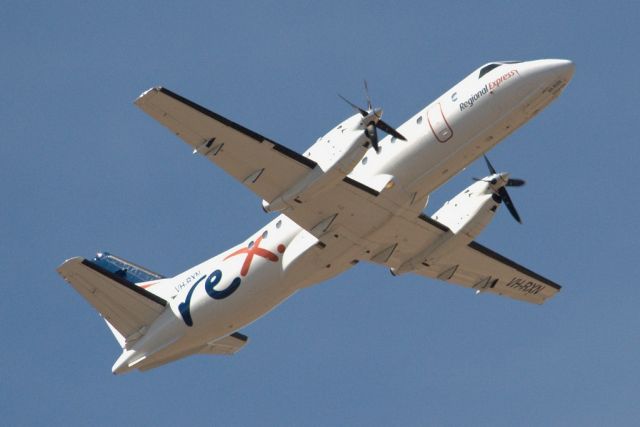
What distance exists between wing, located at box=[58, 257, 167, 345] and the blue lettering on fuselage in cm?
87

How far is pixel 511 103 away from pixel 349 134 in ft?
15.7

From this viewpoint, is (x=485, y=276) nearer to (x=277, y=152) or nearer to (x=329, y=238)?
(x=329, y=238)

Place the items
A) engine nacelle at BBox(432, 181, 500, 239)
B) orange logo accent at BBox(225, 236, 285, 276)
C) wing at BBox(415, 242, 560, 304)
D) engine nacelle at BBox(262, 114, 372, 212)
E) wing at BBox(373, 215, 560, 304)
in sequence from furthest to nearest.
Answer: wing at BBox(415, 242, 560, 304) → wing at BBox(373, 215, 560, 304) → engine nacelle at BBox(432, 181, 500, 239) → orange logo accent at BBox(225, 236, 285, 276) → engine nacelle at BBox(262, 114, 372, 212)

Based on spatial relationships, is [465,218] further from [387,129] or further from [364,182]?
[387,129]

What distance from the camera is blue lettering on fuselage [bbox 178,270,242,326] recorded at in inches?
1307

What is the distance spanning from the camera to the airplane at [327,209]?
99.0 feet

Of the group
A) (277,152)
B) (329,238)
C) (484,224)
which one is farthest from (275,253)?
(484,224)

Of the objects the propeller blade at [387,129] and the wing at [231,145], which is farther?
the propeller blade at [387,129]

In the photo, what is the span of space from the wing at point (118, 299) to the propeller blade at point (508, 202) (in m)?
11.0

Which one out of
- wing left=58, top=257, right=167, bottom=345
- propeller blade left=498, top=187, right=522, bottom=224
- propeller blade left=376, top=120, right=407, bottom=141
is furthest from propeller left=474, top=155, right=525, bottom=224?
wing left=58, top=257, right=167, bottom=345

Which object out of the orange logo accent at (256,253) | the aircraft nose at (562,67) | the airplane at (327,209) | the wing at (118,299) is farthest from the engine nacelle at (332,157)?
the wing at (118,299)

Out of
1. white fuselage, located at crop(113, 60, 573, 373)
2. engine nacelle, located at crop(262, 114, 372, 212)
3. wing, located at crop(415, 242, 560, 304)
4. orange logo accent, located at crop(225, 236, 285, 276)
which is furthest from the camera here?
wing, located at crop(415, 242, 560, 304)

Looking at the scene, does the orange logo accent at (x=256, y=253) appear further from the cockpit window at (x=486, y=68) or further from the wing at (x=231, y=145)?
the cockpit window at (x=486, y=68)

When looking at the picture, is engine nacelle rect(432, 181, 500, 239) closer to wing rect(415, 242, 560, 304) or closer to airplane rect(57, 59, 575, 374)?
airplane rect(57, 59, 575, 374)
